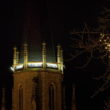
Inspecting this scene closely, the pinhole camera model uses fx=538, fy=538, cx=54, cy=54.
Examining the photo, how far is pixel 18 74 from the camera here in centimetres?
6103

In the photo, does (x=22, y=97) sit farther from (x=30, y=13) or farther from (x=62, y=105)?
(x=30, y=13)

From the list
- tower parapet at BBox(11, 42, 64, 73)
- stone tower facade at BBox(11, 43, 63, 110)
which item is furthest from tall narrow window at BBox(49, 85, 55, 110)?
tower parapet at BBox(11, 42, 64, 73)

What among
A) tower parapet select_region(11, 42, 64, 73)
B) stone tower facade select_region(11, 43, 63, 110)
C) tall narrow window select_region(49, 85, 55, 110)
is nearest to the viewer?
tower parapet select_region(11, 42, 64, 73)

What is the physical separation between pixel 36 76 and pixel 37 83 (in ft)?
2.65

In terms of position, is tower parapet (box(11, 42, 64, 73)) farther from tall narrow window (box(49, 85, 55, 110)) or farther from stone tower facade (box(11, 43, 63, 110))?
tall narrow window (box(49, 85, 55, 110))

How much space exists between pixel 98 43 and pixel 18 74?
3892 centimetres

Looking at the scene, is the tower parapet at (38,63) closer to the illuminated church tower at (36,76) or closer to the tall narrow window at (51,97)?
the illuminated church tower at (36,76)

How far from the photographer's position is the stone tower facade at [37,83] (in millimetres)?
60250

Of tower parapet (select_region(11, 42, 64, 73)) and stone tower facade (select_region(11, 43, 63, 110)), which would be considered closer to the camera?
tower parapet (select_region(11, 42, 64, 73))

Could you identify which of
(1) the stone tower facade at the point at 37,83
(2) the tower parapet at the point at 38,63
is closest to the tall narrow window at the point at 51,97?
(1) the stone tower facade at the point at 37,83

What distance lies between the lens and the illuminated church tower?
60281 mm

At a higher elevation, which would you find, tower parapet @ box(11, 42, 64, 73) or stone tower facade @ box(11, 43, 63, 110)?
tower parapet @ box(11, 42, 64, 73)

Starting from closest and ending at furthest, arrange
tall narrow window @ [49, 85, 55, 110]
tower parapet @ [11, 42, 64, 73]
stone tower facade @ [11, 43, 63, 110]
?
tower parapet @ [11, 42, 64, 73], stone tower facade @ [11, 43, 63, 110], tall narrow window @ [49, 85, 55, 110]

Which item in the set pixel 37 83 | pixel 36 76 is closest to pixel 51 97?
pixel 37 83
